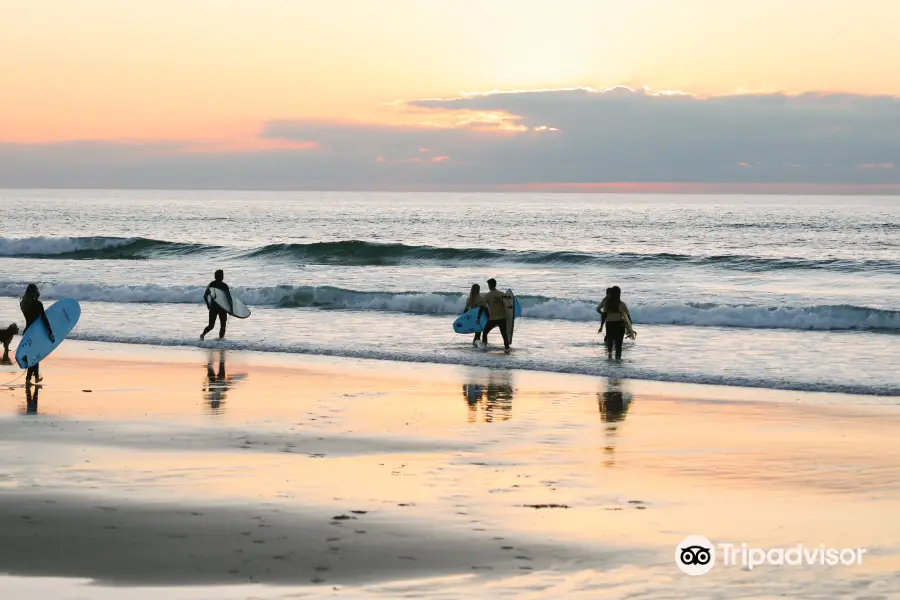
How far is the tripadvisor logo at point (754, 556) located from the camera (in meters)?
7.47

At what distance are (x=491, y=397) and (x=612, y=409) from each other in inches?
77.0

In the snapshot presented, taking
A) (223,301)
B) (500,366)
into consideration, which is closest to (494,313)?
(500,366)

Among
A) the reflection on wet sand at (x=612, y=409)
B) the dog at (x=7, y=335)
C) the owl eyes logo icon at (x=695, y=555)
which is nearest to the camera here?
the owl eyes logo icon at (x=695, y=555)

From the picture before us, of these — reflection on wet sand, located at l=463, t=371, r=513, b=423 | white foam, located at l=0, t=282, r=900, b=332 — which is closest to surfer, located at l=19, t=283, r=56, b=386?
reflection on wet sand, located at l=463, t=371, r=513, b=423

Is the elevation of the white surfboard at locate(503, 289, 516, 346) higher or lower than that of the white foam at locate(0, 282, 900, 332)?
higher

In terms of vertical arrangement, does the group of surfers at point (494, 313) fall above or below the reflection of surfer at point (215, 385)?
above

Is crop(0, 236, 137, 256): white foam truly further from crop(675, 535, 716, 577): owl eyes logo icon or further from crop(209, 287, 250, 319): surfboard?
crop(675, 535, 716, 577): owl eyes logo icon

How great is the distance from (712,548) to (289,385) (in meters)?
9.79

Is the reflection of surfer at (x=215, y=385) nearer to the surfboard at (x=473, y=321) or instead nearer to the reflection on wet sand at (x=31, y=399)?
the reflection on wet sand at (x=31, y=399)

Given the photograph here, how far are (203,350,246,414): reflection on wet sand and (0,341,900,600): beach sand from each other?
0.11 meters

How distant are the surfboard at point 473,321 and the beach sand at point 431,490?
633 cm

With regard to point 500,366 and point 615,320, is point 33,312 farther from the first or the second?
point 615,320

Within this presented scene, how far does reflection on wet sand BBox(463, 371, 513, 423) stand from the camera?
13.8 metres

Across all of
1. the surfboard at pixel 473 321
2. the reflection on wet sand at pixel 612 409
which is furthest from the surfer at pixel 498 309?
the reflection on wet sand at pixel 612 409
